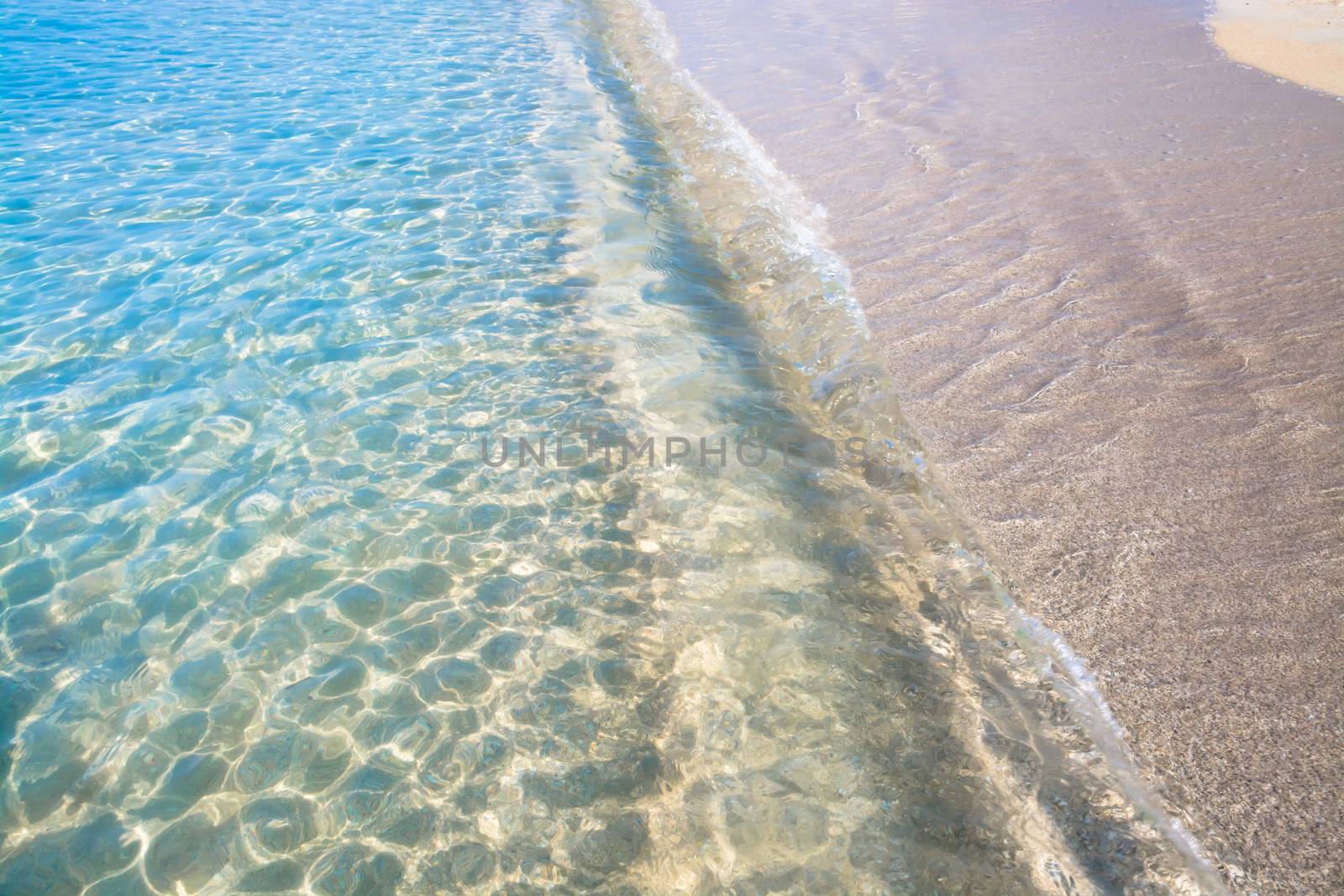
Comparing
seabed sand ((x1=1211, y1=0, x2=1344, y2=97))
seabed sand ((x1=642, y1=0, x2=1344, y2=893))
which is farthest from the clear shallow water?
seabed sand ((x1=1211, y1=0, x2=1344, y2=97))

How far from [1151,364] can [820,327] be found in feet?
6.43

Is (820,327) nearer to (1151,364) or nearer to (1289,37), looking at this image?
(1151,364)

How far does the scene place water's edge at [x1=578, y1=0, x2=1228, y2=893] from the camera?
2.86 metres

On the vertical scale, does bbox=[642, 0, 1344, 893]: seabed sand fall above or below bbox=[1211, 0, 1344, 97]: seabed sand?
below

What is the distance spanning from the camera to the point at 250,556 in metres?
3.96

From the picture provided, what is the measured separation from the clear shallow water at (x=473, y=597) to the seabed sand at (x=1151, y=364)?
33cm

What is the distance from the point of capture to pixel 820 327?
5.41 metres

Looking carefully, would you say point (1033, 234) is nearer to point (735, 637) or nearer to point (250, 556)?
point (735, 637)

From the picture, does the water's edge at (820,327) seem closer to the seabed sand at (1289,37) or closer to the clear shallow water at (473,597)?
the clear shallow water at (473,597)

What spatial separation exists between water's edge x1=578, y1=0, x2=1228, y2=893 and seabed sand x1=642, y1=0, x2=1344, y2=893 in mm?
78

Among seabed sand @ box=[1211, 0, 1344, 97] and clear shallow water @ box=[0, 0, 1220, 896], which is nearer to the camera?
clear shallow water @ box=[0, 0, 1220, 896]

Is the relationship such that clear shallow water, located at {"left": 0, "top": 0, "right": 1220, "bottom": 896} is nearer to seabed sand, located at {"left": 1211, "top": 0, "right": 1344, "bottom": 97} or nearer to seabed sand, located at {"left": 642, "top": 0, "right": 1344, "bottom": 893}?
seabed sand, located at {"left": 642, "top": 0, "right": 1344, "bottom": 893}

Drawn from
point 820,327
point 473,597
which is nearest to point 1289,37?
point 820,327

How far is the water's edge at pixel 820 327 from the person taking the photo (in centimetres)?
286
